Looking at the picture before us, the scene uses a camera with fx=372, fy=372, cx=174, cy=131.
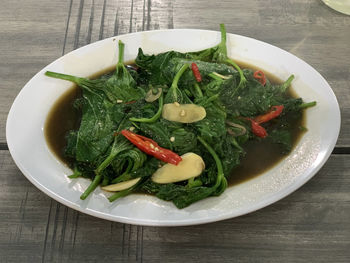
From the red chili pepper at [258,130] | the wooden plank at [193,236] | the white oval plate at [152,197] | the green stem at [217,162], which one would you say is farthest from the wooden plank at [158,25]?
the green stem at [217,162]

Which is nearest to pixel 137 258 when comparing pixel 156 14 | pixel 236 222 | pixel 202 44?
pixel 236 222

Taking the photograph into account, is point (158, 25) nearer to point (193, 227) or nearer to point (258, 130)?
point (258, 130)

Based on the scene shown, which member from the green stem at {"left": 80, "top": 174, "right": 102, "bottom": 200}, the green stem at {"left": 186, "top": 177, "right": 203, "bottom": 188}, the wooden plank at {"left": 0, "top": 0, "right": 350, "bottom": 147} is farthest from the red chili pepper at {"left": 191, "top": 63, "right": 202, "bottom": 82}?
the wooden plank at {"left": 0, "top": 0, "right": 350, "bottom": 147}

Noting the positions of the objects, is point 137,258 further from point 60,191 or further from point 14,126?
point 14,126

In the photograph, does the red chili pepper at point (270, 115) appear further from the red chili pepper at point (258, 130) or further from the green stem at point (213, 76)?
the green stem at point (213, 76)

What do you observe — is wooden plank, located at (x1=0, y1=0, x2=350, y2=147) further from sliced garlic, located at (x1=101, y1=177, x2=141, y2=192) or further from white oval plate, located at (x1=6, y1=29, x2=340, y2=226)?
sliced garlic, located at (x1=101, y1=177, x2=141, y2=192)
